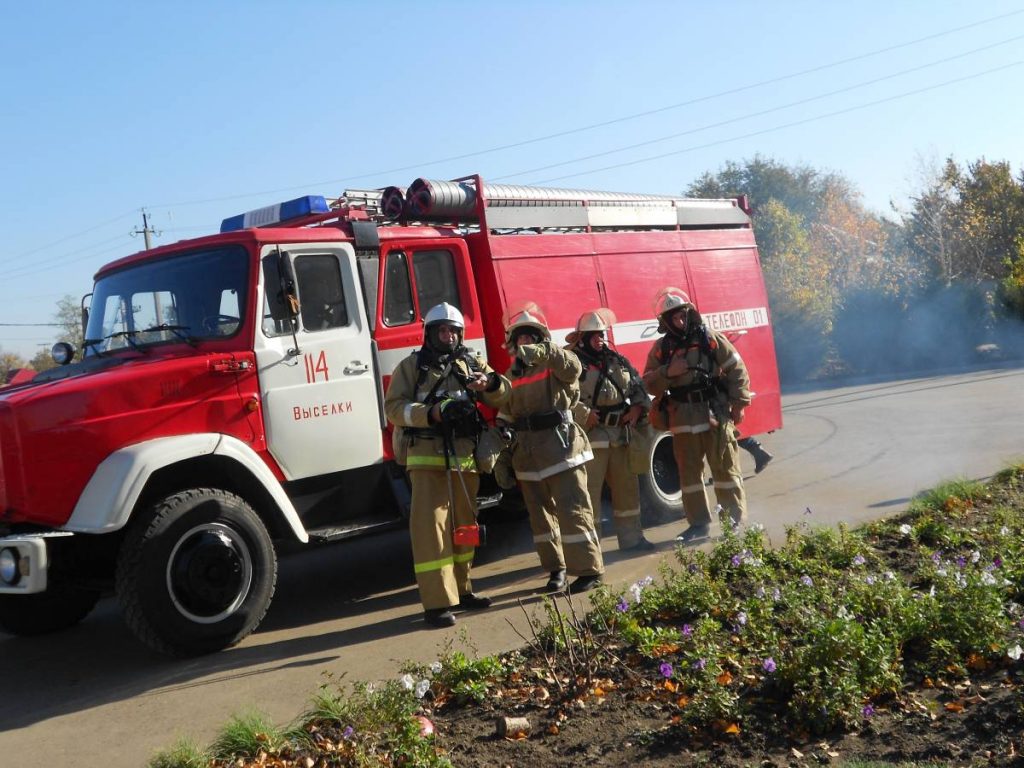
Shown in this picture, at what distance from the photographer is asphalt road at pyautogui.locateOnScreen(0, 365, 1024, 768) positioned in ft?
16.5

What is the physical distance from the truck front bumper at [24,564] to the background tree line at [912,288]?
2133 centimetres

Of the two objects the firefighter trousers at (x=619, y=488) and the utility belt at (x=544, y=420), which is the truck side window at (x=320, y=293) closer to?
the utility belt at (x=544, y=420)

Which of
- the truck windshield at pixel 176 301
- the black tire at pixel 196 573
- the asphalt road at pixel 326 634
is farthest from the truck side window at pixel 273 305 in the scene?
the asphalt road at pixel 326 634

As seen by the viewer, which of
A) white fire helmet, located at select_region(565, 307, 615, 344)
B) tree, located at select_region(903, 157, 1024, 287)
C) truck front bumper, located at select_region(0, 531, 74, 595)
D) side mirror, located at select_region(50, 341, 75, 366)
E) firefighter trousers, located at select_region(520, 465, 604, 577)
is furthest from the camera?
tree, located at select_region(903, 157, 1024, 287)

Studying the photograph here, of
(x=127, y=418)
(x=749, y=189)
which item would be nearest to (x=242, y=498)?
(x=127, y=418)

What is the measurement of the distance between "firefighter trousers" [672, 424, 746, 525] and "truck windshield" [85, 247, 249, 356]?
12.4ft

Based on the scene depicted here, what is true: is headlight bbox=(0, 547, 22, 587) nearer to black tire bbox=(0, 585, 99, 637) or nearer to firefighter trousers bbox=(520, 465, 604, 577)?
black tire bbox=(0, 585, 99, 637)

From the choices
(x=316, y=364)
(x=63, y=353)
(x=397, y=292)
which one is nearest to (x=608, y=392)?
(x=397, y=292)

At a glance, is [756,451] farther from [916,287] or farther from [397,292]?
[916,287]

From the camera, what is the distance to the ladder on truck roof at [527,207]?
7.93 metres

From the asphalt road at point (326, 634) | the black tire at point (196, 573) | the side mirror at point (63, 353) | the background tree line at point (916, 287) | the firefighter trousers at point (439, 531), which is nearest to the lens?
the asphalt road at point (326, 634)

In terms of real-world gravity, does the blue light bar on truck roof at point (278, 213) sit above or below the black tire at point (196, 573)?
above

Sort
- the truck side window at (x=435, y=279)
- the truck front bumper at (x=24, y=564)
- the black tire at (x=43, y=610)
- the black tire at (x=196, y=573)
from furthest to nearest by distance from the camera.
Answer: the truck side window at (x=435, y=279) < the black tire at (x=43, y=610) < the black tire at (x=196, y=573) < the truck front bumper at (x=24, y=564)

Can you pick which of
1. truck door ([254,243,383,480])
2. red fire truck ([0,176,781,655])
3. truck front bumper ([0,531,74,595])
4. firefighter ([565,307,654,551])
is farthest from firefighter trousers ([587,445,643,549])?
truck front bumper ([0,531,74,595])
